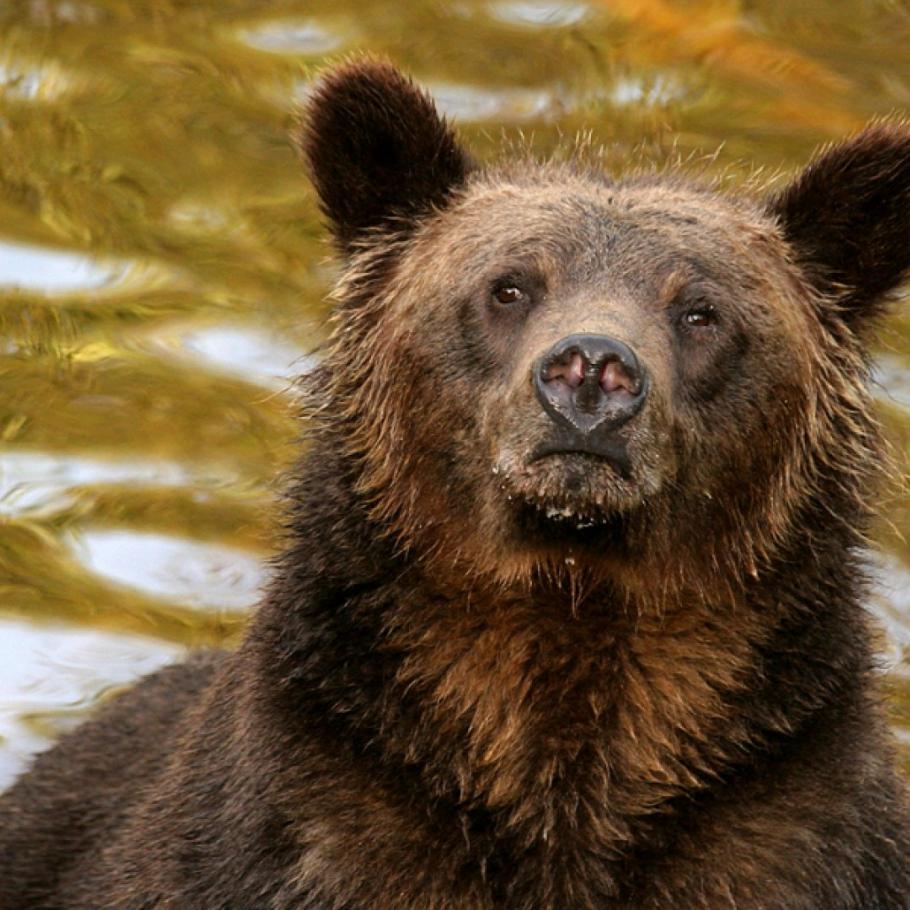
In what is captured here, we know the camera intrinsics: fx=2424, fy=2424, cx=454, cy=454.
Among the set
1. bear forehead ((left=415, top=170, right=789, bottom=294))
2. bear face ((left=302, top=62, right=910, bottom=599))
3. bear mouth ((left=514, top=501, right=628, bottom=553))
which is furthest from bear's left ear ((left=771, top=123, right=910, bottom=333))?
bear mouth ((left=514, top=501, right=628, bottom=553))

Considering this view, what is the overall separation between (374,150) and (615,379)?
1829mm

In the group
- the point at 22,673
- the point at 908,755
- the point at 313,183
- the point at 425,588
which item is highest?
the point at 313,183

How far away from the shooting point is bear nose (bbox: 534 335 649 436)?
7805 mm

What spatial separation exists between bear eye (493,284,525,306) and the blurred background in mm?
4258

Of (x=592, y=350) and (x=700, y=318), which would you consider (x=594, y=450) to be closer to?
(x=592, y=350)

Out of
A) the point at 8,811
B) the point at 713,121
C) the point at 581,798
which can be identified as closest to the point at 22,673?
the point at 8,811

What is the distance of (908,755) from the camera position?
12.2m

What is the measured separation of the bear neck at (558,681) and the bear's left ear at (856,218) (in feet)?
A: 3.71

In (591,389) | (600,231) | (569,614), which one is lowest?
(569,614)

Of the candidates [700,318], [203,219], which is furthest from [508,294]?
[203,219]

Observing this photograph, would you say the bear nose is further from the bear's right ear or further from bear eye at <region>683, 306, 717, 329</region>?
the bear's right ear

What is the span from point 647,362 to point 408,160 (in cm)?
160

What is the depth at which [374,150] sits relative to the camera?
362 inches

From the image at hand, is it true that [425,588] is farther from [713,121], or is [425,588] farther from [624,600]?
[713,121]
